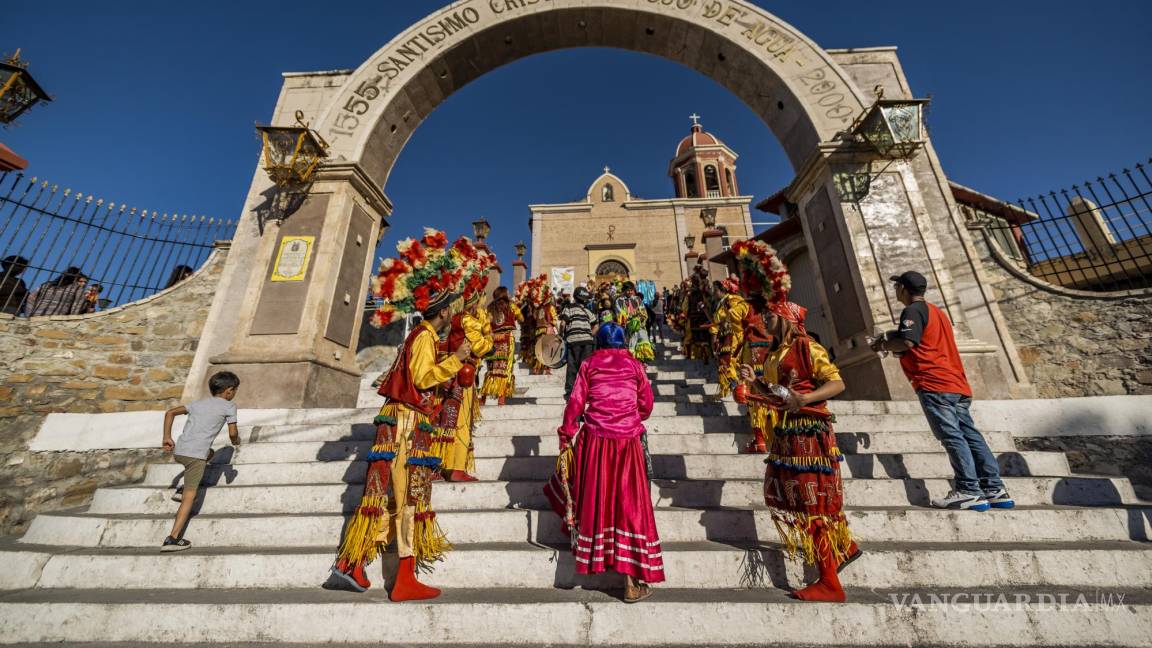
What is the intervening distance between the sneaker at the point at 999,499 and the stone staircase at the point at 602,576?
0.16 meters

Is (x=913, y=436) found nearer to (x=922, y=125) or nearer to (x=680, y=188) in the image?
(x=922, y=125)

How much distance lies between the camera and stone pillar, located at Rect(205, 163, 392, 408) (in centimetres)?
655

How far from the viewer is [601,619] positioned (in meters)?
2.42

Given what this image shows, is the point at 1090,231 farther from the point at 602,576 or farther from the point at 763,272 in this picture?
the point at 602,576

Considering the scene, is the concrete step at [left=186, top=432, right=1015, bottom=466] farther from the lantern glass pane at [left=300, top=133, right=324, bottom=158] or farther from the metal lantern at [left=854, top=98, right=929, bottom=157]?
the lantern glass pane at [left=300, top=133, right=324, bottom=158]

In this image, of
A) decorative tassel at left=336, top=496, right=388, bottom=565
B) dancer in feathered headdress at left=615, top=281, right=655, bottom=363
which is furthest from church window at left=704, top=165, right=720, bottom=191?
decorative tassel at left=336, top=496, right=388, bottom=565

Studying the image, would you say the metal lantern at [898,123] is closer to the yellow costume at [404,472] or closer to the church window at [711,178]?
the yellow costume at [404,472]

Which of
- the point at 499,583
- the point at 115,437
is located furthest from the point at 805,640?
the point at 115,437

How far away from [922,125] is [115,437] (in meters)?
13.5

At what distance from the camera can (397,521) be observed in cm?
278

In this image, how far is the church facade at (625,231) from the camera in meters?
24.2

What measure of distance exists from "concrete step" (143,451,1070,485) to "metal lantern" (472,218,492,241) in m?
10.1

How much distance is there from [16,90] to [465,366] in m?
8.75

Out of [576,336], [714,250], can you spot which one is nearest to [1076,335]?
[576,336]
